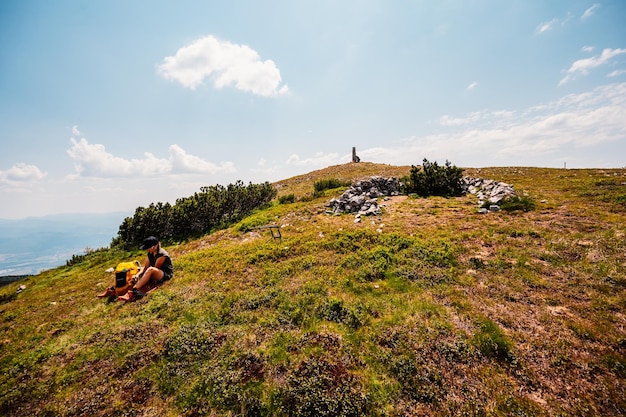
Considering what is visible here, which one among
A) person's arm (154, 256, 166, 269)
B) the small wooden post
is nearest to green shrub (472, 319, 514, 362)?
person's arm (154, 256, 166, 269)

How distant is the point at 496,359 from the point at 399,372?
7.34ft

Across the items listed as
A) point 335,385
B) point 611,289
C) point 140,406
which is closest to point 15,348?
point 140,406

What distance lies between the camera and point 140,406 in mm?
5738

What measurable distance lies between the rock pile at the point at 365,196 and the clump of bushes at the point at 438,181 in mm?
1932

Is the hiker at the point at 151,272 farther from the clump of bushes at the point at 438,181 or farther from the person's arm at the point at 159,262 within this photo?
the clump of bushes at the point at 438,181

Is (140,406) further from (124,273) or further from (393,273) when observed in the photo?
(393,273)

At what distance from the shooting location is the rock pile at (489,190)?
16.6 m

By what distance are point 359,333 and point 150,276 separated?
9001mm

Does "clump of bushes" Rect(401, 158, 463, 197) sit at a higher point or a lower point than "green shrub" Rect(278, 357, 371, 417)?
higher

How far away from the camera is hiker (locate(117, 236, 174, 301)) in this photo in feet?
34.9

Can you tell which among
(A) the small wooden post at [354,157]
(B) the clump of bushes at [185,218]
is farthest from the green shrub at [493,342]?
(A) the small wooden post at [354,157]

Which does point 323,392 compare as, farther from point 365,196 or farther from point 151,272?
point 365,196

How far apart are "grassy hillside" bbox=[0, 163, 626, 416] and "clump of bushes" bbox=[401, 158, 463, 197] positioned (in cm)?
927

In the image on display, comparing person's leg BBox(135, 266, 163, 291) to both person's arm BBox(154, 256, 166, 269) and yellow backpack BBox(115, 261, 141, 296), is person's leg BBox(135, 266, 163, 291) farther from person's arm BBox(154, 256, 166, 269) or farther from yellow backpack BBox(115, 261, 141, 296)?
yellow backpack BBox(115, 261, 141, 296)
